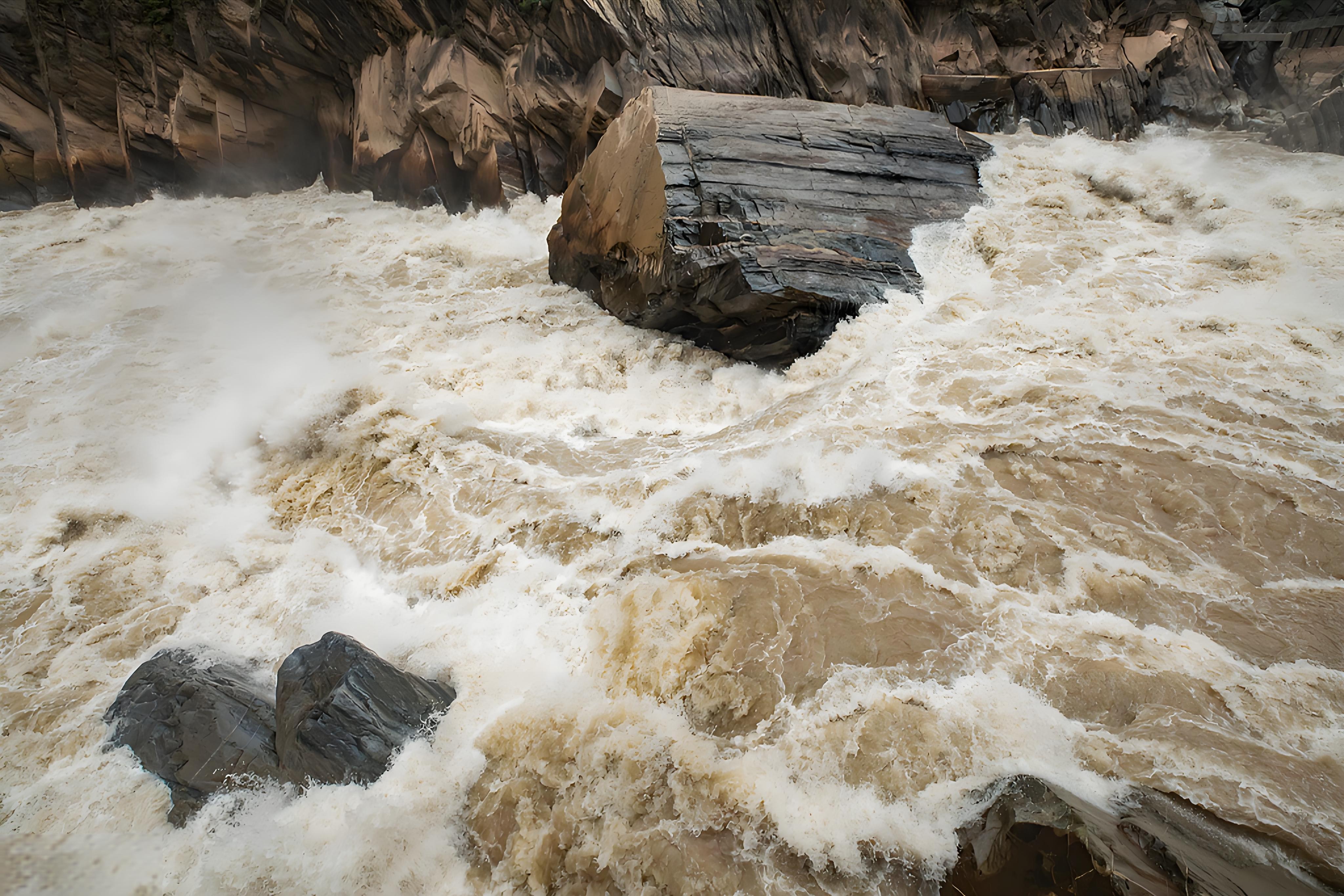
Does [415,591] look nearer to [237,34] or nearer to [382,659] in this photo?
[382,659]

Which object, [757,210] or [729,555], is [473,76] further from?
[729,555]

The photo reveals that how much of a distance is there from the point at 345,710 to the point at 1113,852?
3.11m

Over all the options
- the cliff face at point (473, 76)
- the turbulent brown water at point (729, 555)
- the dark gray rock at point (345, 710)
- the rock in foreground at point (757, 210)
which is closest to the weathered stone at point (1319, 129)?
the turbulent brown water at point (729, 555)

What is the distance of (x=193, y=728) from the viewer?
3000 mm

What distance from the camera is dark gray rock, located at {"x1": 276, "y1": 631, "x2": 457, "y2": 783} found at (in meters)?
2.86

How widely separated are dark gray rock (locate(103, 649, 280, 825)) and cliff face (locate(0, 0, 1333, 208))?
7.29 meters

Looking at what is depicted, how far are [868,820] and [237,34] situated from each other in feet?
47.5

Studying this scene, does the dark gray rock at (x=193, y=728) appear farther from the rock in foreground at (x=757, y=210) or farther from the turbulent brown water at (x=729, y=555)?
the rock in foreground at (x=757, y=210)

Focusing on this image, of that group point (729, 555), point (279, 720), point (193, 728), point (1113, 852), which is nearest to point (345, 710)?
point (279, 720)

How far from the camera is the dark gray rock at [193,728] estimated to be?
289cm

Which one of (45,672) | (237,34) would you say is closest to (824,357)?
(45,672)

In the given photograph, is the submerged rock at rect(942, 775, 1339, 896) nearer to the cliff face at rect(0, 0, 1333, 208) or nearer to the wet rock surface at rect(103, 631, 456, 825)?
the wet rock surface at rect(103, 631, 456, 825)

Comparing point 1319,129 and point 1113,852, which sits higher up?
point 1319,129

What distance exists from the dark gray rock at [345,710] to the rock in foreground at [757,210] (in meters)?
4.12
